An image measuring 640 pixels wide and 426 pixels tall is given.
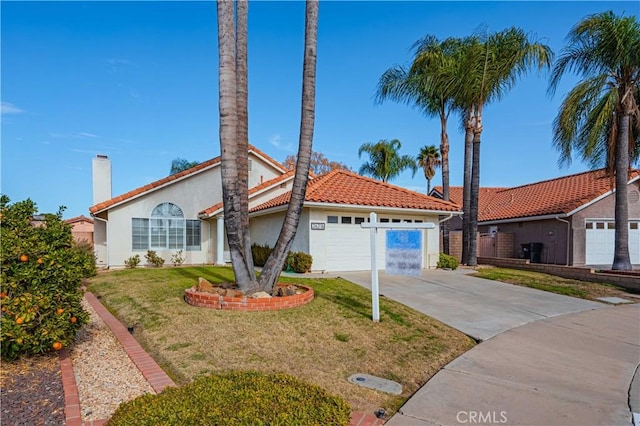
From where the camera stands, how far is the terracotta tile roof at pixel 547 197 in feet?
63.0

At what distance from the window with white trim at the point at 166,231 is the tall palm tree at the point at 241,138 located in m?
11.1

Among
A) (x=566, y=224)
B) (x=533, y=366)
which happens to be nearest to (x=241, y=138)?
(x=533, y=366)

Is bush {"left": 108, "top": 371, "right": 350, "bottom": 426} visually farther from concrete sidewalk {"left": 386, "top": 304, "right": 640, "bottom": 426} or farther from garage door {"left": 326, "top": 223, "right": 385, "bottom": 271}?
garage door {"left": 326, "top": 223, "right": 385, "bottom": 271}

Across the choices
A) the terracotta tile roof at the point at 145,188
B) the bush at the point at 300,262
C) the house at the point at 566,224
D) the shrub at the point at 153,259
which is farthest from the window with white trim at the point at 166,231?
the house at the point at 566,224

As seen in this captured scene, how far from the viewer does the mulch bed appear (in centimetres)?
357

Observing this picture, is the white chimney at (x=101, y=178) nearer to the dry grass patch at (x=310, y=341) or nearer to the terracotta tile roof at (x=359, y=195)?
the terracotta tile roof at (x=359, y=195)

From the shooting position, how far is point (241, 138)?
333 inches

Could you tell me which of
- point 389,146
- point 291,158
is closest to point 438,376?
point 389,146

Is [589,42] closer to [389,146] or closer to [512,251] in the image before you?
[512,251]

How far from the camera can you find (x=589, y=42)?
559 inches

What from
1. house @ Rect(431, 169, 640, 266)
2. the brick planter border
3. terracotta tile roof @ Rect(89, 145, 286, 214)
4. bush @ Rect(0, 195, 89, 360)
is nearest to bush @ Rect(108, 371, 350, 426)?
bush @ Rect(0, 195, 89, 360)

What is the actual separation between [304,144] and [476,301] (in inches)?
245

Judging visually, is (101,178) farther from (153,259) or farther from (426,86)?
(426,86)

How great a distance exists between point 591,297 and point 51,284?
44.3 feet
